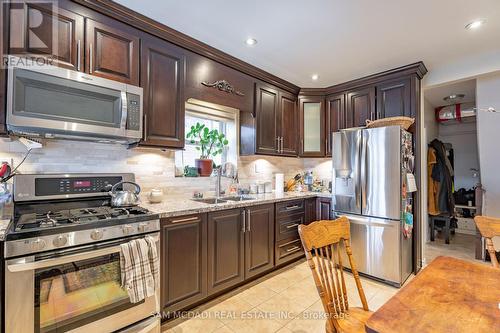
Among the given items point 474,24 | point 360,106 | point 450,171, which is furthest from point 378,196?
point 450,171

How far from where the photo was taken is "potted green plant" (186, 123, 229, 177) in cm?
276

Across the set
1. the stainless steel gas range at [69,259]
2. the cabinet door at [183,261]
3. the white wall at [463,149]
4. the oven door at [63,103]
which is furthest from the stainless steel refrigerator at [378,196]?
the white wall at [463,149]

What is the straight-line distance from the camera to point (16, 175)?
5.47 ft

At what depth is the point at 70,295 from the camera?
142 centimetres

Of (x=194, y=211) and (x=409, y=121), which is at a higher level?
(x=409, y=121)

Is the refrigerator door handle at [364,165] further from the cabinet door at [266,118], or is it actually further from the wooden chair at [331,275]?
the wooden chair at [331,275]

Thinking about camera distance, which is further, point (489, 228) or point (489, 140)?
point (489, 140)

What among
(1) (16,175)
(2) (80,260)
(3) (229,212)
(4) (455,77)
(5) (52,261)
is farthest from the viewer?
(4) (455,77)

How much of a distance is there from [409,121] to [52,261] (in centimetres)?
331

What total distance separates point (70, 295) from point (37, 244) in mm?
378

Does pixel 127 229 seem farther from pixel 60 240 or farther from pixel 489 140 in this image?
pixel 489 140

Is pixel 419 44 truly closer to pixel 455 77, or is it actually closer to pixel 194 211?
pixel 455 77

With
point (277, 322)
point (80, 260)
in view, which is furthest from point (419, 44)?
point (80, 260)

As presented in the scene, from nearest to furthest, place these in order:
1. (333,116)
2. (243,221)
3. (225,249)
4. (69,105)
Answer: (69,105) < (225,249) < (243,221) < (333,116)
